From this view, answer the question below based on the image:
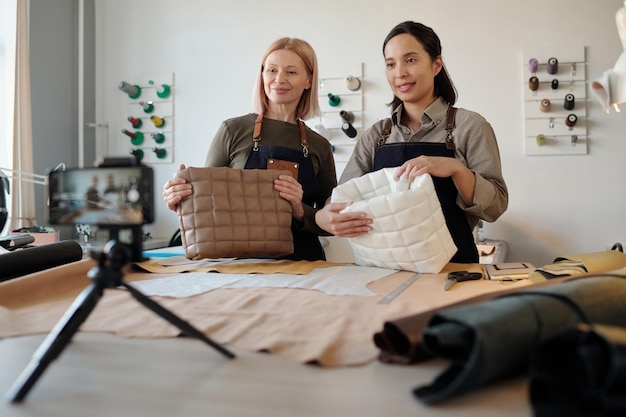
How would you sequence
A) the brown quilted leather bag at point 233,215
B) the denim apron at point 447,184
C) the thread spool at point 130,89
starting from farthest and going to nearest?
1. the thread spool at point 130,89
2. the denim apron at point 447,184
3. the brown quilted leather bag at point 233,215

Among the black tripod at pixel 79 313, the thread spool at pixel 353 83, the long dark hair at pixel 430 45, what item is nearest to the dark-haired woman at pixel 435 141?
the long dark hair at pixel 430 45

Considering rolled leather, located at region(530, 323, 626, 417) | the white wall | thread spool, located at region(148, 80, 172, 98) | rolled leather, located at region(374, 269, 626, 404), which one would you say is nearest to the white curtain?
the white wall

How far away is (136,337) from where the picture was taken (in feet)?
2.27

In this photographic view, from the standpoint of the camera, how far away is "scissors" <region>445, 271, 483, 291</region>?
1.07 m

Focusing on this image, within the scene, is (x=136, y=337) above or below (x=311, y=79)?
below

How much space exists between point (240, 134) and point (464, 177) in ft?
2.41

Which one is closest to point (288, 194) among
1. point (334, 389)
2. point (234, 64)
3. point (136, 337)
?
point (136, 337)

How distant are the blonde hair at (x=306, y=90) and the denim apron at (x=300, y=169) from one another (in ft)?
0.22

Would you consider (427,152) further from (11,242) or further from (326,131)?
(326,131)

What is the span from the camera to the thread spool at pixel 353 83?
10.7 ft

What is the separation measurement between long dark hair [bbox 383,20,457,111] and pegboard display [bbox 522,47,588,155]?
1.71m

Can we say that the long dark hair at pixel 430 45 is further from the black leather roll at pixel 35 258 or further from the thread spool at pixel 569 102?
the thread spool at pixel 569 102

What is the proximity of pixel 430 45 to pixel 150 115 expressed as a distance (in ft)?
9.08

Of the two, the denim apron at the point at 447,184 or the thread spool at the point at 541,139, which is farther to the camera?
the thread spool at the point at 541,139
